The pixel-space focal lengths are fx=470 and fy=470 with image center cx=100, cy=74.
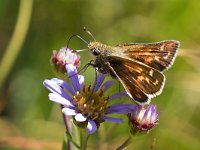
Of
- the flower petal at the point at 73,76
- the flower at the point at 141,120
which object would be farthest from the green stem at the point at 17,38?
the flower at the point at 141,120

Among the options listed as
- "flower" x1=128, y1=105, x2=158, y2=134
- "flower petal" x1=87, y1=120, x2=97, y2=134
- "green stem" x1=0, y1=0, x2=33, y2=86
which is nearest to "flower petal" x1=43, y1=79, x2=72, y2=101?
"flower petal" x1=87, y1=120, x2=97, y2=134

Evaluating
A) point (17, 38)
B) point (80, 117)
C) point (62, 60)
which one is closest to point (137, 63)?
point (80, 117)

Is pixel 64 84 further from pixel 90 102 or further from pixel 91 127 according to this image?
pixel 91 127

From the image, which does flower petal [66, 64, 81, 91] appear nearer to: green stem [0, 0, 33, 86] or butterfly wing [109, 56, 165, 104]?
butterfly wing [109, 56, 165, 104]

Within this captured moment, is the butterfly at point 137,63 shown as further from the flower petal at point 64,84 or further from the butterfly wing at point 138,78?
the flower petal at point 64,84

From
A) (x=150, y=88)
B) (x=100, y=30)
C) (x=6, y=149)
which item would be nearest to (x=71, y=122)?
(x=150, y=88)

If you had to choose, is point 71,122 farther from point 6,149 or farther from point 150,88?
point 6,149
